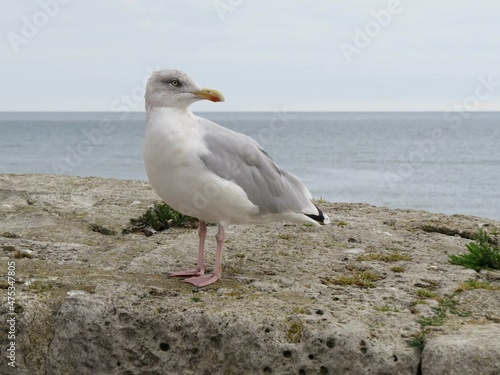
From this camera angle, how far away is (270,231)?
7.29 meters

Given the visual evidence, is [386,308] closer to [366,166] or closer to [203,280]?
[203,280]

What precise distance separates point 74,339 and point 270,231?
2.62m

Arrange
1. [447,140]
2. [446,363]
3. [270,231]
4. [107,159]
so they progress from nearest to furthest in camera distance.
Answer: [446,363] → [270,231] → [107,159] → [447,140]

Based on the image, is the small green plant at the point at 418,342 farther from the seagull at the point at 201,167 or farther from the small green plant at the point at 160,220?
the small green plant at the point at 160,220

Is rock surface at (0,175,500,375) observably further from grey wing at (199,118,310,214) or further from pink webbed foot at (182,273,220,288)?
grey wing at (199,118,310,214)

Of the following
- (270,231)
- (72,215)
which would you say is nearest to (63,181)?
(72,215)

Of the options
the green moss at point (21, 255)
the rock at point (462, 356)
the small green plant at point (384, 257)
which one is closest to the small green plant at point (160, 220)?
the green moss at point (21, 255)

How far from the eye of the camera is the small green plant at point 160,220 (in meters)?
→ 7.28

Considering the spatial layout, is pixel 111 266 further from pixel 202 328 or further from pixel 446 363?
pixel 446 363

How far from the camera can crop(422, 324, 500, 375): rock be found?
456 centimetres

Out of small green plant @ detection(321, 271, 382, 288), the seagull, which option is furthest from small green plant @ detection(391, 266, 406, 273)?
the seagull

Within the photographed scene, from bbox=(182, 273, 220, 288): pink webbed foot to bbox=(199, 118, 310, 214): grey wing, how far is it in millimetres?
637
